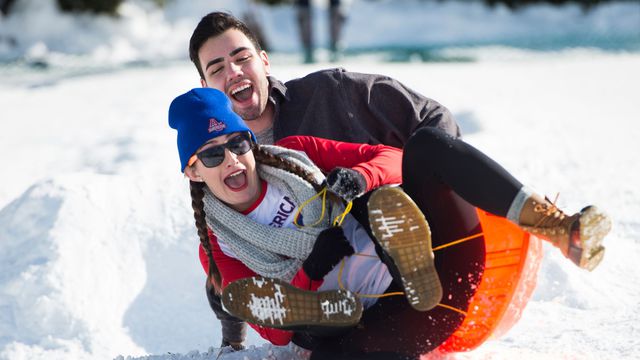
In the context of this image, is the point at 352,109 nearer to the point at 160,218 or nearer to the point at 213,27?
the point at 213,27

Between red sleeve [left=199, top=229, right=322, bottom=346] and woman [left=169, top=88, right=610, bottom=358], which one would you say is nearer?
woman [left=169, top=88, right=610, bottom=358]

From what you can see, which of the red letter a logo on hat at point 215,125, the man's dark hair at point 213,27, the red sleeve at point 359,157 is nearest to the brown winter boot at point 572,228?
the red sleeve at point 359,157

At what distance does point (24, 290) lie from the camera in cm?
248

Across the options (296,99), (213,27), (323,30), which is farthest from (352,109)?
(323,30)

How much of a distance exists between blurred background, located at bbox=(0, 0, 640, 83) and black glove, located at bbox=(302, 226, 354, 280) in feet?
20.1

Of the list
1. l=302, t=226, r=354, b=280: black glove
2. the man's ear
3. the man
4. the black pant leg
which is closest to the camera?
the black pant leg

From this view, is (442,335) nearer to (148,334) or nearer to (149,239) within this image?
(148,334)

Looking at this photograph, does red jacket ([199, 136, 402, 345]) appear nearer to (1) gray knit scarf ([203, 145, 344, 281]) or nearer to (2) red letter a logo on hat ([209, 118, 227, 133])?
(1) gray knit scarf ([203, 145, 344, 281])

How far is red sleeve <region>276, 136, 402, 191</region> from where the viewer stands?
1.59 m

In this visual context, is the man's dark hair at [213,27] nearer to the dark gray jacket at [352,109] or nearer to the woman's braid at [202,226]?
the dark gray jacket at [352,109]

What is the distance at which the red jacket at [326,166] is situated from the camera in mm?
1608

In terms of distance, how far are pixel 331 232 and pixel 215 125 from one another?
363 mm

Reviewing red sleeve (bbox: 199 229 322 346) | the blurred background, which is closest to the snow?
red sleeve (bbox: 199 229 322 346)

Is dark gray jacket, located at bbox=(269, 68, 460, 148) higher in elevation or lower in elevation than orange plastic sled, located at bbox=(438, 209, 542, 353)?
higher
